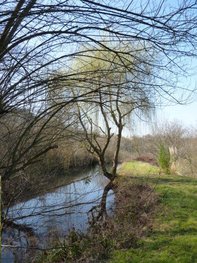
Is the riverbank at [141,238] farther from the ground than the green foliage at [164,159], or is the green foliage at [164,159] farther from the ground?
the green foliage at [164,159]

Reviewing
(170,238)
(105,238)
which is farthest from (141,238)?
(105,238)

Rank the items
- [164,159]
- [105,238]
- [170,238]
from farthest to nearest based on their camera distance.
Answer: [164,159]
[105,238]
[170,238]

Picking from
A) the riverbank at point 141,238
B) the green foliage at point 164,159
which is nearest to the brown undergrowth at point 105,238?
the riverbank at point 141,238

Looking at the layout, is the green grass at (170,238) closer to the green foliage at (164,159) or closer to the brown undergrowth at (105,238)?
the brown undergrowth at (105,238)

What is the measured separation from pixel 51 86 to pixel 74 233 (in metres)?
4.03

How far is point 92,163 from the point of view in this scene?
16.6m

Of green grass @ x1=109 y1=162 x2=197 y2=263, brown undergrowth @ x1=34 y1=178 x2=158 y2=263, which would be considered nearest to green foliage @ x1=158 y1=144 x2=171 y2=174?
green grass @ x1=109 y1=162 x2=197 y2=263

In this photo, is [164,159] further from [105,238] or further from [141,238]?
[105,238]

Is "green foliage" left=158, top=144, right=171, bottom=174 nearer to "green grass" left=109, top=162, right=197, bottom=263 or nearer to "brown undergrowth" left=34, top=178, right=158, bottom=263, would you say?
"green grass" left=109, top=162, right=197, bottom=263

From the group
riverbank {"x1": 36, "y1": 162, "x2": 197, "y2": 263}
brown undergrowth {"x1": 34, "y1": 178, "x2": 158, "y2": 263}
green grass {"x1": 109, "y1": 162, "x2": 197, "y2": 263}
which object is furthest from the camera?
brown undergrowth {"x1": 34, "y1": 178, "x2": 158, "y2": 263}

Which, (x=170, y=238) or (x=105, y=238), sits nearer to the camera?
(x=170, y=238)

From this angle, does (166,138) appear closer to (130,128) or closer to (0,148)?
(130,128)

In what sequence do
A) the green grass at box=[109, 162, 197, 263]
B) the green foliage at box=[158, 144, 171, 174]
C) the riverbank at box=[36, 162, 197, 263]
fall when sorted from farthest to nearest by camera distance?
the green foliage at box=[158, 144, 171, 174], the riverbank at box=[36, 162, 197, 263], the green grass at box=[109, 162, 197, 263]

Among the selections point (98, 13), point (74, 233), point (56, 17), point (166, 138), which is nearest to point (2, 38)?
point (56, 17)
